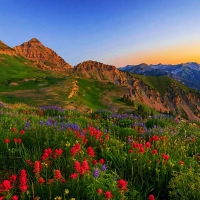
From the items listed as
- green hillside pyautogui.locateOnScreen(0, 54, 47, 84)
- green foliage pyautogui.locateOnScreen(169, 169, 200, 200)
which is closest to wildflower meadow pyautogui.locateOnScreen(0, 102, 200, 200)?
green foliage pyautogui.locateOnScreen(169, 169, 200, 200)

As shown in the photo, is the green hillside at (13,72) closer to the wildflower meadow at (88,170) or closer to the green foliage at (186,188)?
the wildflower meadow at (88,170)

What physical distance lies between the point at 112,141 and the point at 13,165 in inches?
105

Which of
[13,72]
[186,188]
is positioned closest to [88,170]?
[186,188]

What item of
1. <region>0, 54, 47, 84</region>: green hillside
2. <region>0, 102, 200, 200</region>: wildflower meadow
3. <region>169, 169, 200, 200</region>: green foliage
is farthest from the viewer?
<region>0, 54, 47, 84</region>: green hillside

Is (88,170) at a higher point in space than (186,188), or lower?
higher

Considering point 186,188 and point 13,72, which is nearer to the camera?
point 186,188

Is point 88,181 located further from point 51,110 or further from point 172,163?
point 51,110

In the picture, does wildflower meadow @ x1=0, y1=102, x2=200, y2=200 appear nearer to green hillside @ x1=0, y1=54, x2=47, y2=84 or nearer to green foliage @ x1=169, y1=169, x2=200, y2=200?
green foliage @ x1=169, y1=169, x2=200, y2=200

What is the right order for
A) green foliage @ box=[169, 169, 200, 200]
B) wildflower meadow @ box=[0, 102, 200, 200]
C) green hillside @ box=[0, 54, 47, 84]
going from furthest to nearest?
green hillside @ box=[0, 54, 47, 84] → green foliage @ box=[169, 169, 200, 200] → wildflower meadow @ box=[0, 102, 200, 200]

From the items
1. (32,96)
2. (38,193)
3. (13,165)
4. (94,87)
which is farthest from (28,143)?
(94,87)

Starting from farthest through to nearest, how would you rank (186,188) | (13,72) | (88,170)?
1. (13,72)
2. (186,188)
3. (88,170)

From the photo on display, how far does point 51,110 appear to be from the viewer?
1600 centimetres

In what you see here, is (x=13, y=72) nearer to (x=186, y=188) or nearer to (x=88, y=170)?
(x=88, y=170)

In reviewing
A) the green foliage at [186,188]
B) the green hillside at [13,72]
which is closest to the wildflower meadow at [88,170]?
the green foliage at [186,188]
